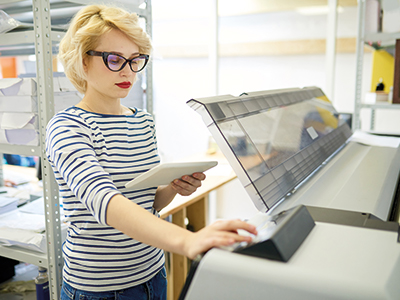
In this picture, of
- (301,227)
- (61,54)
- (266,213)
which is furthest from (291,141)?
(61,54)

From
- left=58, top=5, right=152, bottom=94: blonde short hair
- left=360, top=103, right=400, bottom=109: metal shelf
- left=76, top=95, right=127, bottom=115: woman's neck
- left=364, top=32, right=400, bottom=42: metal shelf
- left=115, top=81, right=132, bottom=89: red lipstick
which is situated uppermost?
left=364, top=32, right=400, bottom=42: metal shelf

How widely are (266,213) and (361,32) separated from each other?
6.09ft

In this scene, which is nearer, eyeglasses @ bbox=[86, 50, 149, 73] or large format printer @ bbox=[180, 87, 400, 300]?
large format printer @ bbox=[180, 87, 400, 300]

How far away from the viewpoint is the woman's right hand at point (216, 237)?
1.91 ft

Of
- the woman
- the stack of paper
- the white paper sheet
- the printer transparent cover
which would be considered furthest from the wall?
the woman

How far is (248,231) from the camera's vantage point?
612mm

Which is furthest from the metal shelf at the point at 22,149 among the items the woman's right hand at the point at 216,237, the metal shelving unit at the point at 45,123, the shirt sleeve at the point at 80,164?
the woman's right hand at the point at 216,237

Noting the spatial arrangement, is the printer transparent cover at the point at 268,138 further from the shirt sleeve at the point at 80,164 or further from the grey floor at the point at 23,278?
the grey floor at the point at 23,278

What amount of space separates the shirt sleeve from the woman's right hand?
0.20 m

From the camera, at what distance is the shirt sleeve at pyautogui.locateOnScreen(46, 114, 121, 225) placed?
2.36 feet

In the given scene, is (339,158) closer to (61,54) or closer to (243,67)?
(61,54)

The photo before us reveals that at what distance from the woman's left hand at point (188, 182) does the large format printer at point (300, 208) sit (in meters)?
0.19

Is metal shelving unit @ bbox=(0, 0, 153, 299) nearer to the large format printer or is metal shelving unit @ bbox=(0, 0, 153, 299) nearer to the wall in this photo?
the large format printer

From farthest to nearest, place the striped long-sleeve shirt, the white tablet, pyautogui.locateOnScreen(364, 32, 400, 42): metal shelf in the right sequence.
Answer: pyautogui.locateOnScreen(364, 32, 400, 42): metal shelf
the striped long-sleeve shirt
the white tablet
